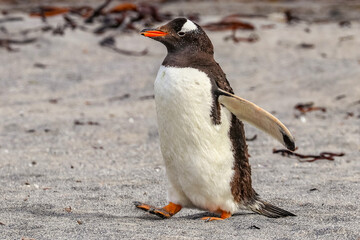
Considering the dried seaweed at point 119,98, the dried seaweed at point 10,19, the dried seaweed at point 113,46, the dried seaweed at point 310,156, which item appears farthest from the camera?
the dried seaweed at point 10,19

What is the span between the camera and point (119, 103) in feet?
25.3

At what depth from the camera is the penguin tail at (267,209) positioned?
365cm

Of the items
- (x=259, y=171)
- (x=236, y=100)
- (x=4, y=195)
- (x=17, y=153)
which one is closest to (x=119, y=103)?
(x=17, y=153)

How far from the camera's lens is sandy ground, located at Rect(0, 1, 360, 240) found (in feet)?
11.4

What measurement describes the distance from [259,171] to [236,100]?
1.50 m

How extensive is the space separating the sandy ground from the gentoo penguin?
121 mm

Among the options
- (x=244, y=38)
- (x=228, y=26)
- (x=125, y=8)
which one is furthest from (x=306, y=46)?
(x=125, y=8)

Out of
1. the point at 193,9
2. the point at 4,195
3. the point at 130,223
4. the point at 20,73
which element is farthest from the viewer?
the point at 193,9

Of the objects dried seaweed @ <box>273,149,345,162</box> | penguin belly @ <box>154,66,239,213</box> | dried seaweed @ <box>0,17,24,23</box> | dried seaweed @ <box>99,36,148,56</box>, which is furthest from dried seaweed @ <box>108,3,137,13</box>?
penguin belly @ <box>154,66,239,213</box>

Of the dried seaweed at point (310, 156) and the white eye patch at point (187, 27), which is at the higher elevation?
the white eye patch at point (187, 27)

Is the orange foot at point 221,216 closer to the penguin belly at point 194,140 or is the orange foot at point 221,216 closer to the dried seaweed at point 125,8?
the penguin belly at point 194,140

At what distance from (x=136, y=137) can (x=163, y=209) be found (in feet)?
8.22

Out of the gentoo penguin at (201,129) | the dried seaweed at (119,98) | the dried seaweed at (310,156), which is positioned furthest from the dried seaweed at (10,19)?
the gentoo penguin at (201,129)

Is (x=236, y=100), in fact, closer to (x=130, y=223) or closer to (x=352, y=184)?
(x=130, y=223)
